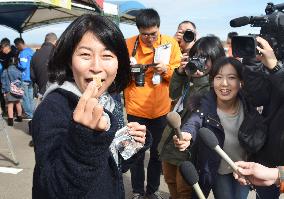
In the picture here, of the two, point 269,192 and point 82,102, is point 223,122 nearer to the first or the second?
point 269,192

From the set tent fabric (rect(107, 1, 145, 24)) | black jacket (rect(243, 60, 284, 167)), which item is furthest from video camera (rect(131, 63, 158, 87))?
tent fabric (rect(107, 1, 145, 24))

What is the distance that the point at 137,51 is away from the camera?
376cm

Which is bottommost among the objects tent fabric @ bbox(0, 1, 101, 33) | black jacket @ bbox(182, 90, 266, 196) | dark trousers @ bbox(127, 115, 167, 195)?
dark trousers @ bbox(127, 115, 167, 195)

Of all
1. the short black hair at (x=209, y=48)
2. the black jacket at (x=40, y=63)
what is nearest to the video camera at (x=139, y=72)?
the short black hair at (x=209, y=48)

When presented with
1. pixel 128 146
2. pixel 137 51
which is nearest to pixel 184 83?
pixel 137 51

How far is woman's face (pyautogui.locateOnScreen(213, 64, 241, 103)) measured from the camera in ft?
8.34

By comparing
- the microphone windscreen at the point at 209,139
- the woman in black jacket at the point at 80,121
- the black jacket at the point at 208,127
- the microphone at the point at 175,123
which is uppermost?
the woman in black jacket at the point at 80,121

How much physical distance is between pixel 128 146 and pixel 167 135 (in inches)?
58.6

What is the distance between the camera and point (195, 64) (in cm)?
281

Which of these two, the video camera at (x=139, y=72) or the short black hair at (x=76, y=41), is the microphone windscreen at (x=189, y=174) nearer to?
the short black hair at (x=76, y=41)

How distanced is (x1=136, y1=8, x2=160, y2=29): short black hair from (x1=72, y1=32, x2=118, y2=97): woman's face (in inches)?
93.6

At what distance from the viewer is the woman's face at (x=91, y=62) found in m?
1.23

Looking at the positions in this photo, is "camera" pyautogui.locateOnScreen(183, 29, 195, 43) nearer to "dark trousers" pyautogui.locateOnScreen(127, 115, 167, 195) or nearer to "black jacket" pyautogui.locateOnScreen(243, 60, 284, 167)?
"dark trousers" pyautogui.locateOnScreen(127, 115, 167, 195)

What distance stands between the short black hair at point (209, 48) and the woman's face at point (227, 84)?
1.29ft
